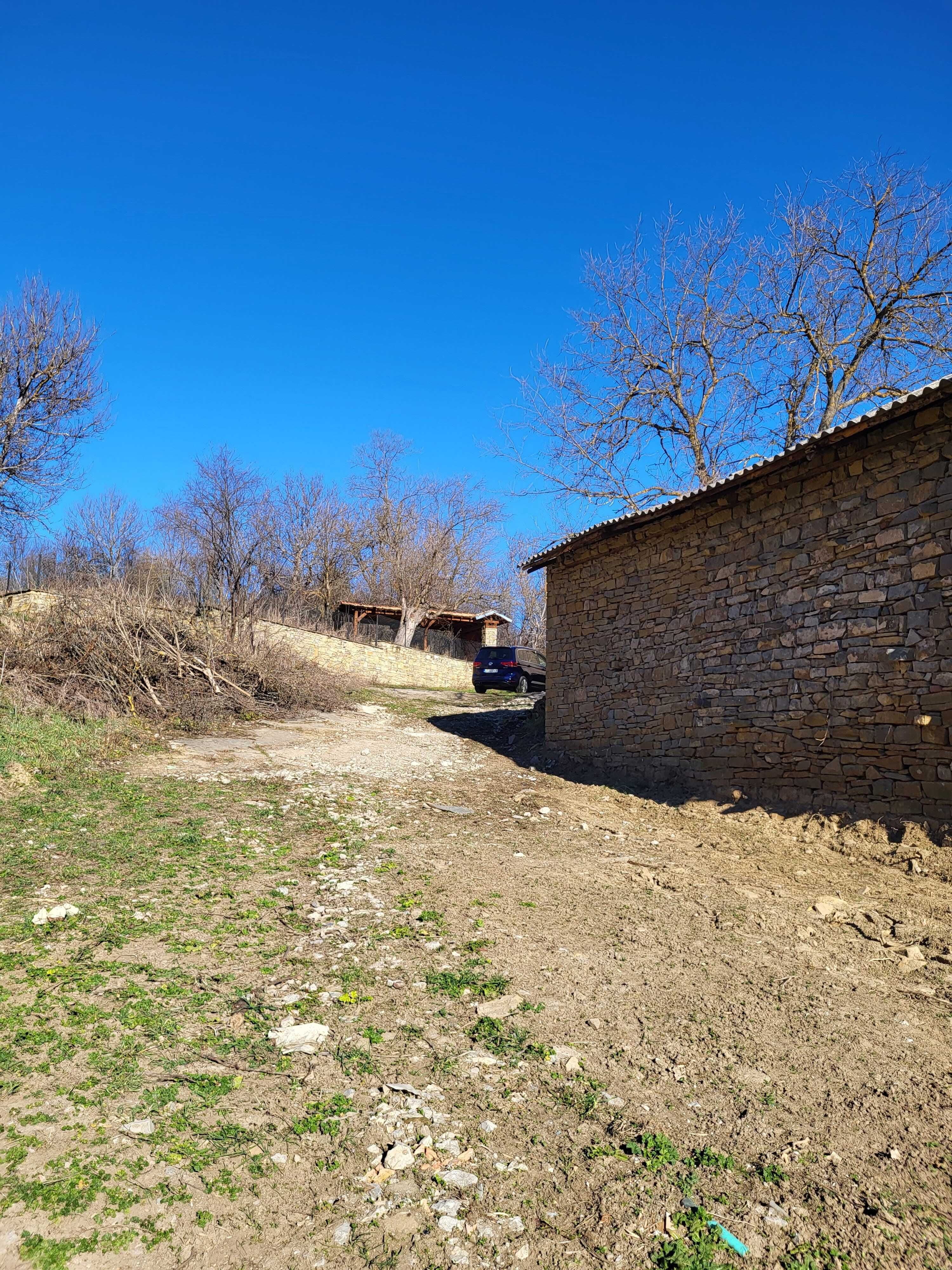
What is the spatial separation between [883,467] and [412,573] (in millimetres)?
28434

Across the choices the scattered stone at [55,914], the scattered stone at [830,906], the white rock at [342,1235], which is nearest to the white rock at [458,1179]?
the white rock at [342,1235]

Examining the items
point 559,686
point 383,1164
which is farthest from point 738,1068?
point 559,686

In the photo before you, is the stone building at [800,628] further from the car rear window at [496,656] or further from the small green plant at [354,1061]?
the car rear window at [496,656]

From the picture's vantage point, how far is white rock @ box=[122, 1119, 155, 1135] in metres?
2.68

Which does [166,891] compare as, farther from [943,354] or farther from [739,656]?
[943,354]

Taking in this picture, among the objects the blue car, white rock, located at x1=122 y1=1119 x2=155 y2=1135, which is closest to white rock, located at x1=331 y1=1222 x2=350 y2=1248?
white rock, located at x1=122 y1=1119 x2=155 y2=1135

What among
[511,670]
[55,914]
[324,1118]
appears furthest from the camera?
[511,670]

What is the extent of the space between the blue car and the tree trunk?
34.8 feet

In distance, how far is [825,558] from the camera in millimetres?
7457

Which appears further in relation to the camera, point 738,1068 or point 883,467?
point 883,467

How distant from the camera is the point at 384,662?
24609 mm

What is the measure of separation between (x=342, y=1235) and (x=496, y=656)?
20715 millimetres

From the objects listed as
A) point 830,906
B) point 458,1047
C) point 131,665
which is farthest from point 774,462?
point 131,665

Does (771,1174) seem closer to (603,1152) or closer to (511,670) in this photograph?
(603,1152)
